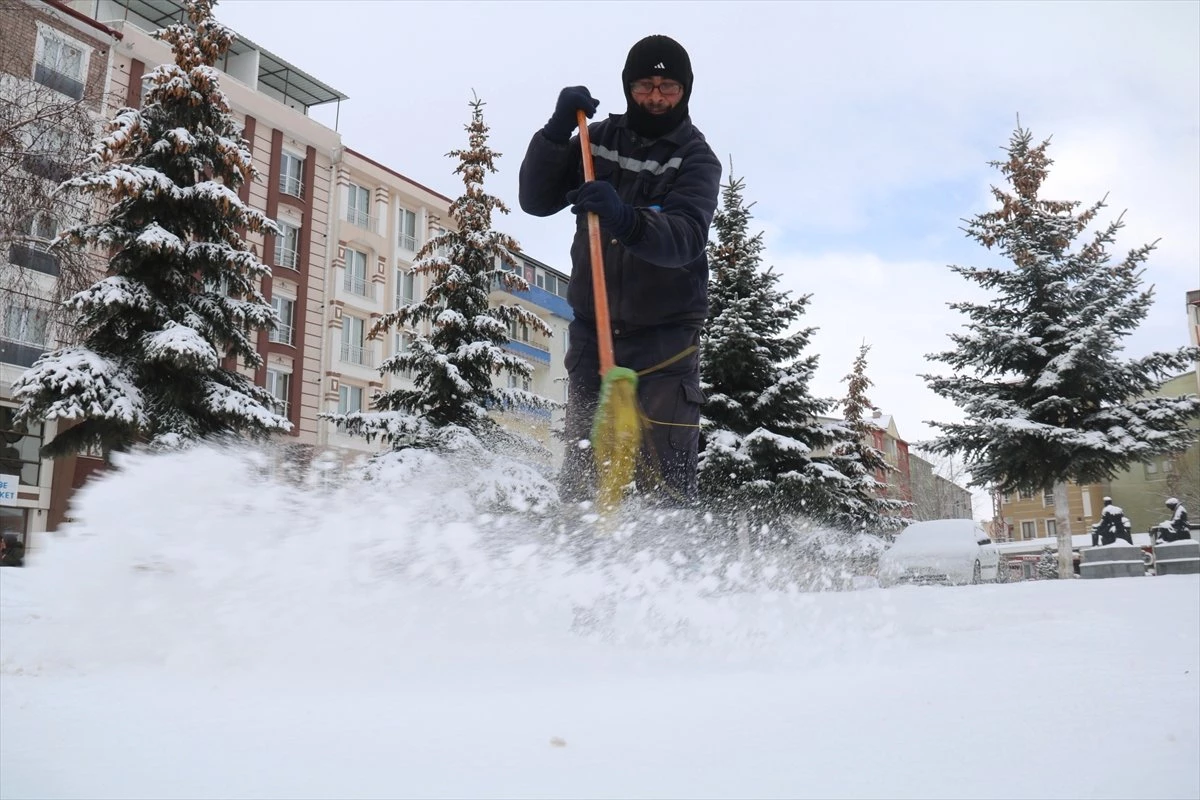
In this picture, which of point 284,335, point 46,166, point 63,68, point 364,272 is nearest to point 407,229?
point 364,272

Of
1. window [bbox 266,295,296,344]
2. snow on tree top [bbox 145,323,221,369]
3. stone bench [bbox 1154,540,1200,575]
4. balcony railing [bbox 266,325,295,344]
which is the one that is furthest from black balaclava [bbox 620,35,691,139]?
window [bbox 266,295,296,344]

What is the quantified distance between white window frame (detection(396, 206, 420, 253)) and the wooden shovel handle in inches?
1272

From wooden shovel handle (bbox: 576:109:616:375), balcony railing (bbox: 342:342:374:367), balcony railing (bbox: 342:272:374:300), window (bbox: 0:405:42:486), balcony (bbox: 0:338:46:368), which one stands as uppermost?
balcony railing (bbox: 342:272:374:300)

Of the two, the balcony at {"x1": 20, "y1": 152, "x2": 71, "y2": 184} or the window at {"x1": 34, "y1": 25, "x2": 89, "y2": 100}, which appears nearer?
the balcony at {"x1": 20, "y1": 152, "x2": 71, "y2": 184}

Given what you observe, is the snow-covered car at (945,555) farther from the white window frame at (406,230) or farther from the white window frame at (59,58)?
the white window frame at (406,230)

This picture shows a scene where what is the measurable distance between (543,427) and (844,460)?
6.83 m

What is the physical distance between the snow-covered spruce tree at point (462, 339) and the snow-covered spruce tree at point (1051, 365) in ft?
31.8

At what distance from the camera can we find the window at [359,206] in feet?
107

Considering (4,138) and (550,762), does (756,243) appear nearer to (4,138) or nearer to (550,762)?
(4,138)

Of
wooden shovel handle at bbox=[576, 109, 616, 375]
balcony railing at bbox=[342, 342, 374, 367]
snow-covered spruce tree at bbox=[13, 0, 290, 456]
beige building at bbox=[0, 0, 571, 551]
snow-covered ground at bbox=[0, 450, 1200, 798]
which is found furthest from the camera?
balcony railing at bbox=[342, 342, 374, 367]

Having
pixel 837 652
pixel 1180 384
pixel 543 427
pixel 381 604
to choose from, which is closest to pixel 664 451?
pixel 837 652

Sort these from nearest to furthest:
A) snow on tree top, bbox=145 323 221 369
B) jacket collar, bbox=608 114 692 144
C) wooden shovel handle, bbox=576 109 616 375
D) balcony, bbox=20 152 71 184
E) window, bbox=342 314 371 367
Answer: wooden shovel handle, bbox=576 109 616 375, jacket collar, bbox=608 114 692 144, balcony, bbox=20 152 71 184, snow on tree top, bbox=145 323 221 369, window, bbox=342 314 371 367

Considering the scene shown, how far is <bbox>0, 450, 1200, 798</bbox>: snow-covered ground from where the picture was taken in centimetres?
143

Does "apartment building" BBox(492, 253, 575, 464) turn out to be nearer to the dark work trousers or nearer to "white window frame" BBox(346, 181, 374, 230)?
"white window frame" BBox(346, 181, 374, 230)
